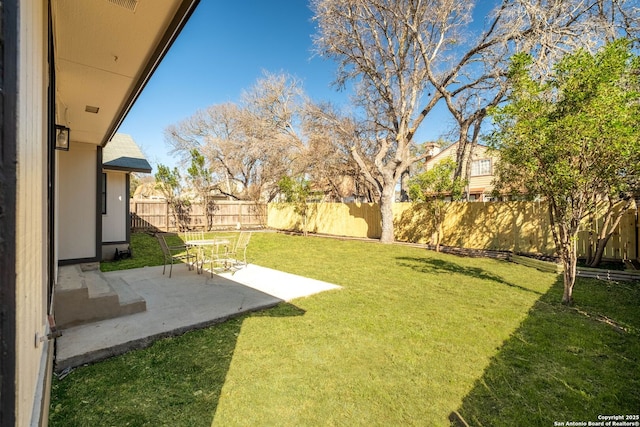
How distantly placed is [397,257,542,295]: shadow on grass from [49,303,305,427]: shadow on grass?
561 centimetres

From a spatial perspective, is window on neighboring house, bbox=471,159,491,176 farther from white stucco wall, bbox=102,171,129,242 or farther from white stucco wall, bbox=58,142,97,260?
white stucco wall, bbox=58,142,97,260

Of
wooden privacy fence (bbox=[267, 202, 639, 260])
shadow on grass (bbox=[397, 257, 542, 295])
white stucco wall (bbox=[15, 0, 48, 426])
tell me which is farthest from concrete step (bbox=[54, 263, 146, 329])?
wooden privacy fence (bbox=[267, 202, 639, 260])

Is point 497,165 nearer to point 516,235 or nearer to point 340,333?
Result: point 516,235

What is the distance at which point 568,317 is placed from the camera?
14.1 ft

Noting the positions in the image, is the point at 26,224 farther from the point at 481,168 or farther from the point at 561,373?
the point at 481,168

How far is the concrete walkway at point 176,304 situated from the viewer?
3.21 meters

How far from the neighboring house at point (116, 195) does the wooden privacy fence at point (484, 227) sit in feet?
33.3

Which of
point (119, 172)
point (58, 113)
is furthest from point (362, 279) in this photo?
point (119, 172)

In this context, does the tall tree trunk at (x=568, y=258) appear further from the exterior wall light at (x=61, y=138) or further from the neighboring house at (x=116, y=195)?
the neighboring house at (x=116, y=195)

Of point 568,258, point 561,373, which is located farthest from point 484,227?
point 561,373

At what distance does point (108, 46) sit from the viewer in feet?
10.4

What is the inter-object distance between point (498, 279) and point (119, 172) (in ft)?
33.5

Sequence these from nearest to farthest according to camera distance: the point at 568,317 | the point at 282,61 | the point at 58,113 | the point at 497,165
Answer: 1. the point at 568,317
2. the point at 58,113
3. the point at 497,165
4. the point at 282,61

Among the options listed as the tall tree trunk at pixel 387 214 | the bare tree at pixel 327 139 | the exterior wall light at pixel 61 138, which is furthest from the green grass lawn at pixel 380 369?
the bare tree at pixel 327 139
